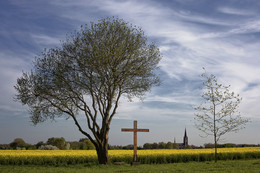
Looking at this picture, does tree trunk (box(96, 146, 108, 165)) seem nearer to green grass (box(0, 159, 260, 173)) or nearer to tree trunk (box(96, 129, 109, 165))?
tree trunk (box(96, 129, 109, 165))

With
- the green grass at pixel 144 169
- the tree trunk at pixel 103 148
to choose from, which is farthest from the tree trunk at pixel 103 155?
the green grass at pixel 144 169

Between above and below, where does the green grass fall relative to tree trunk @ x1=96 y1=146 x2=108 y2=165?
below

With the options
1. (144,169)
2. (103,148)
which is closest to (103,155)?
(103,148)

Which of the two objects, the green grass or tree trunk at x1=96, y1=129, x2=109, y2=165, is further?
tree trunk at x1=96, y1=129, x2=109, y2=165

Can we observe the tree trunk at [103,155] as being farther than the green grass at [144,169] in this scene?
Yes

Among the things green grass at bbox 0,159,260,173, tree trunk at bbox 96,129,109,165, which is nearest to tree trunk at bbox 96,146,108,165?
tree trunk at bbox 96,129,109,165

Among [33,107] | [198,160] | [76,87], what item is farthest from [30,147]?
[198,160]

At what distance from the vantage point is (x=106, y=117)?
2642cm

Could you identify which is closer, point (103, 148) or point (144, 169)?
point (144, 169)

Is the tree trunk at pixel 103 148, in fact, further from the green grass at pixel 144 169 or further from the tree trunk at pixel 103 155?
the green grass at pixel 144 169

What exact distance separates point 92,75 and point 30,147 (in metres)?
25.3

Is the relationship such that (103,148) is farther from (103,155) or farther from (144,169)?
(144,169)

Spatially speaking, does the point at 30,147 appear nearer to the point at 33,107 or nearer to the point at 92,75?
the point at 33,107

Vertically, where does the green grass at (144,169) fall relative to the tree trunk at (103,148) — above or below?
below
